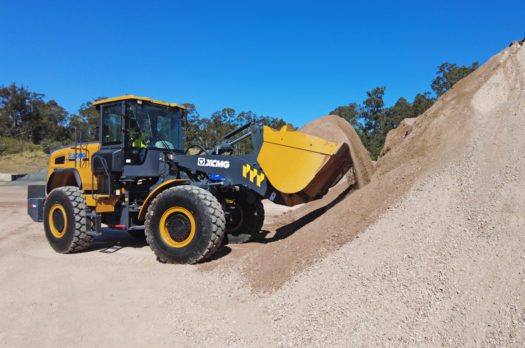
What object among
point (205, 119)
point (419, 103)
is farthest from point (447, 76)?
point (205, 119)

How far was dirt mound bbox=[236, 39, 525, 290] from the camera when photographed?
4.95m

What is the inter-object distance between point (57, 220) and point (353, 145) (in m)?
5.83

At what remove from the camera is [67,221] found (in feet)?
25.8

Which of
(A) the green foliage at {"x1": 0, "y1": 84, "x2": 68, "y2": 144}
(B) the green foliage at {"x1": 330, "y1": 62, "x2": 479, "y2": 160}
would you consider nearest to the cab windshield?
(B) the green foliage at {"x1": 330, "y1": 62, "x2": 479, "y2": 160}

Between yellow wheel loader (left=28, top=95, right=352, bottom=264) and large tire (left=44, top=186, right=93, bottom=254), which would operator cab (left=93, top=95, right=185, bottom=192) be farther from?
large tire (left=44, top=186, right=93, bottom=254)

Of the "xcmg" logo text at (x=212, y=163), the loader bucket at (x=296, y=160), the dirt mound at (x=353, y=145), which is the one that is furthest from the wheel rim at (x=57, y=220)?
the dirt mound at (x=353, y=145)

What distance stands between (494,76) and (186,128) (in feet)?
18.7

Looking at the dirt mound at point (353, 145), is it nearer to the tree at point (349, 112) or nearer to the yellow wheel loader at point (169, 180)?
the yellow wheel loader at point (169, 180)

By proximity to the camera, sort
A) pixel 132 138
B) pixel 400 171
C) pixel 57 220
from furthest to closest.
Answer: pixel 57 220
pixel 132 138
pixel 400 171

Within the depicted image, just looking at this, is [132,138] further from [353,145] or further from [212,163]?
[353,145]

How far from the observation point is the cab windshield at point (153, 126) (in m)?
7.73

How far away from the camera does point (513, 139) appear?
4637 mm

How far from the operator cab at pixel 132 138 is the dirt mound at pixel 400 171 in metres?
3.05

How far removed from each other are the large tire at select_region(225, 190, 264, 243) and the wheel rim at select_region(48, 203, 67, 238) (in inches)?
124
